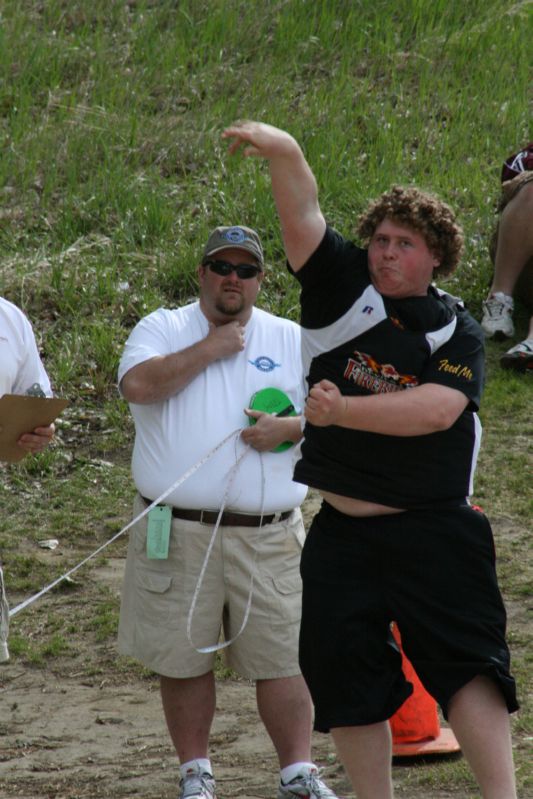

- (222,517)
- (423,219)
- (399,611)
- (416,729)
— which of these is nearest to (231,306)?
(222,517)

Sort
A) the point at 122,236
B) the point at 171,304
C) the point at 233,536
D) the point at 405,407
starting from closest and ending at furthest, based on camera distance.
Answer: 1. the point at 405,407
2. the point at 233,536
3. the point at 171,304
4. the point at 122,236

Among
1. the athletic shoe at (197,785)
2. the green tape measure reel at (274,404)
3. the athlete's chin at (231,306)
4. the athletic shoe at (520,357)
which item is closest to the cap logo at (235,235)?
the athlete's chin at (231,306)

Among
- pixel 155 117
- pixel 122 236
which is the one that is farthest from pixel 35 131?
pixel 122 236

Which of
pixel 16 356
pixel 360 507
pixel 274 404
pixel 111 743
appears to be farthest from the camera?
pixel 111 743

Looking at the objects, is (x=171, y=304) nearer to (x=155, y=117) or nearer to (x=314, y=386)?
(x=155, y=117)

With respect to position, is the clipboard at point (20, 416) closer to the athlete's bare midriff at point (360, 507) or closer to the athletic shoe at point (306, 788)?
the athlete's bare midriff at point (360, 507)

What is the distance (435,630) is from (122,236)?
606 cm

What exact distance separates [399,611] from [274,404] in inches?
47.2

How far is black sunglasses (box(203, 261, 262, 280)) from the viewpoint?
15.8 feet

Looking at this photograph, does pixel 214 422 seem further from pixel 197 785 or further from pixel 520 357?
pixel 520 357

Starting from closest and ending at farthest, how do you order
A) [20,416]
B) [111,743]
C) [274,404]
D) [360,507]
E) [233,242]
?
[360,507] < [20,416] < [274,404] < [233,242] < [111,743]

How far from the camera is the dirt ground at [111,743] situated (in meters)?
4.64

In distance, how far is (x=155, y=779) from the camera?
15.5 feet

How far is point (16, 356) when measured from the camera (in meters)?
4.32
